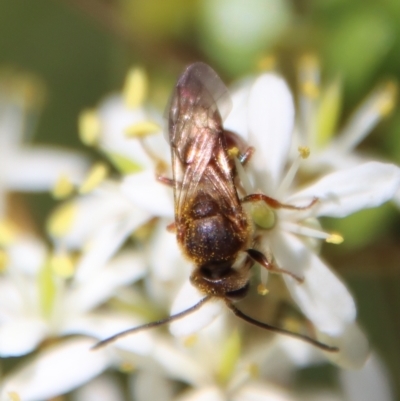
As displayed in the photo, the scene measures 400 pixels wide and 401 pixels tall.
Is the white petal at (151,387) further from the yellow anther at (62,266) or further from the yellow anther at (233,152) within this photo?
the yellow anther at (233,152)

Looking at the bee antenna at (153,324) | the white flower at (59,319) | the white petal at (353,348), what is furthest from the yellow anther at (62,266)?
the white petal at (353,348)

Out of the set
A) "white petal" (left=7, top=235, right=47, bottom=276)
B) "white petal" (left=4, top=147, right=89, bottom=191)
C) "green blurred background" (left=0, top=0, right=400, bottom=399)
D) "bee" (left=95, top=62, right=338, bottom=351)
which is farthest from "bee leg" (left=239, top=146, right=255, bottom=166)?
"white petal" (left=4, top=147, right=89, bottom=191)

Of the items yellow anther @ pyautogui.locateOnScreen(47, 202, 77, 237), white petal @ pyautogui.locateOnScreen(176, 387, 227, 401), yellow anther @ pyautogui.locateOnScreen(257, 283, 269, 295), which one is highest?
yellow anther @ pyautogui.locateOnScreen(47, 202, 77, 237)

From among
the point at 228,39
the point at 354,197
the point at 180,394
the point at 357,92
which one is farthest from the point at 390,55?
the point at 180,394

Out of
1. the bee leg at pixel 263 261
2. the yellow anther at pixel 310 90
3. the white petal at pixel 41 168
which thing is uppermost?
the white petal at pixel 41 168

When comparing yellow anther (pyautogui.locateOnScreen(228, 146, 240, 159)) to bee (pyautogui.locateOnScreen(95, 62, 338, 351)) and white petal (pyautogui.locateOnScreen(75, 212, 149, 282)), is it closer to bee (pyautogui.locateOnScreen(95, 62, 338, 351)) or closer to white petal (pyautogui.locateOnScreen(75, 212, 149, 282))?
bee (pyautogui.locateOnScreen(95, 62, 338, 351))

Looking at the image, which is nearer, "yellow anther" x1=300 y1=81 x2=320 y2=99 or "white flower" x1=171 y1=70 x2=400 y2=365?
"white flower" x1=171 y1=70 x2=400 y2=365

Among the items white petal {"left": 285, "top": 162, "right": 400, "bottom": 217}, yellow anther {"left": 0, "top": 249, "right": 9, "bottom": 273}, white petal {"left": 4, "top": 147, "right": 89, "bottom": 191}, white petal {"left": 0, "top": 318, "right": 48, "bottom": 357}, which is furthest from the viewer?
white petal {"left": 4, "top": 147, "right": 89, "bottom": 191}
